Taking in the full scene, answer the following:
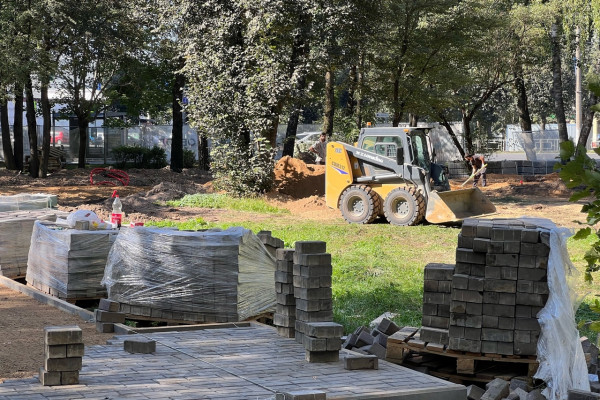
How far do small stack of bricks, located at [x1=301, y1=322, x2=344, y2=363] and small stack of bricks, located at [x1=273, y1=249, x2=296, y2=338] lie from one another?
3.32ft

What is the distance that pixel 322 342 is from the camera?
25.9 feet

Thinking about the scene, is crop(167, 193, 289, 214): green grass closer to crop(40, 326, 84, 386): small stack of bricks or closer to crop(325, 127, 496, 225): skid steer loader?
crop(325, 127, 496, 225): skid steer loader

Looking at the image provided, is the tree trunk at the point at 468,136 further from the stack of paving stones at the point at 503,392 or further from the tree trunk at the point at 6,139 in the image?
the stack of paving stones at the point at 503,392

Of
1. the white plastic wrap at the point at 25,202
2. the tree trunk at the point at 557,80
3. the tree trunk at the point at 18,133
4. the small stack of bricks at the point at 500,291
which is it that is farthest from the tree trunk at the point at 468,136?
the small stack of bricks at the point at 500,291

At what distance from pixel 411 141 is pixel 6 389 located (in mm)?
14967

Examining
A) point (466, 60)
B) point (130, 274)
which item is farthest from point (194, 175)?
point (130, 274)

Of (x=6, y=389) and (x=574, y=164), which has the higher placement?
(x=574, y=164)

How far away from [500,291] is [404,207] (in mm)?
12723

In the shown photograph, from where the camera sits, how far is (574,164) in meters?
2.91

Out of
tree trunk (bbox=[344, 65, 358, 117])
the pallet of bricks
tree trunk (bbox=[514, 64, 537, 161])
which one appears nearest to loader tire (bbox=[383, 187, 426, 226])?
the pallet of bricks

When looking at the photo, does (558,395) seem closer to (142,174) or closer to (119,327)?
(119,327)

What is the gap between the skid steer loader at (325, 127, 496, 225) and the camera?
20.1 m

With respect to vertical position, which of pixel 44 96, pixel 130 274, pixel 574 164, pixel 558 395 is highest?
pixel 44 96

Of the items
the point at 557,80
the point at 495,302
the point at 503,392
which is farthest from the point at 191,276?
the point at 557,80
